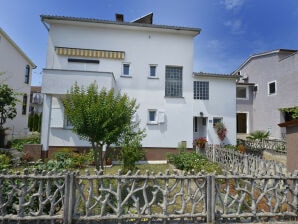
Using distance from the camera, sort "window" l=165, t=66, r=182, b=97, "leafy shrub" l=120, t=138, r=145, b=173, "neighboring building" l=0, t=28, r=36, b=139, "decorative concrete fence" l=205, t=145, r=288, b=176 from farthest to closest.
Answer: "neighboring building" l=0, t=28, r=36, b=139, "window" l=165, t=66, r=182, b=97, "leafy shrub" l=120, t=138, r=145, b=173, "decorative concrete fence" l=205, t=145, r=288, b=176

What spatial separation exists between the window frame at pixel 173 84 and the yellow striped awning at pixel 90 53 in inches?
161

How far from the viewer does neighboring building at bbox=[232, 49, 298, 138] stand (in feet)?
74.1

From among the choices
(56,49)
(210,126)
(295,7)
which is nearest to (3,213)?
(56,49)

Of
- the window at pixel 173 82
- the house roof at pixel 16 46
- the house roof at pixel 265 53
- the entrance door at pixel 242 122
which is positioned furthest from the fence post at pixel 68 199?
the entrance door at pixel 242 122

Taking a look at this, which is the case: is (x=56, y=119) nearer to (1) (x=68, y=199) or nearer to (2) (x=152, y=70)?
(2) (x=152, y=70)

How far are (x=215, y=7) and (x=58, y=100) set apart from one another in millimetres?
14079

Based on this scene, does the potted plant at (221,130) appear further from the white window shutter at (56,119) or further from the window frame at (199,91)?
the white window shutter at (56,119)

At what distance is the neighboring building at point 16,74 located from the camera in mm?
21134

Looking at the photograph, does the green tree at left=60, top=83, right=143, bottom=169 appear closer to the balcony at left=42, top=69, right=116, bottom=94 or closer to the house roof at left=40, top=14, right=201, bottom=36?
the balcony at left=42, top=69, right=116, bottom=94

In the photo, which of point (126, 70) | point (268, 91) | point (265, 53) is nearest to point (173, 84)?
point (126, 70)

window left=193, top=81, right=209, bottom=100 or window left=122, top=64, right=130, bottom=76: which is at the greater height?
window left=122, top=64, right=130, bottom=76

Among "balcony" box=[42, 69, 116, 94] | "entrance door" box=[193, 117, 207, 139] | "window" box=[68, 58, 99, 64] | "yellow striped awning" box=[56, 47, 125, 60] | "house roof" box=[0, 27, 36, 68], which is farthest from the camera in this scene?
"house roof" box=[0, 27, 36, 68]

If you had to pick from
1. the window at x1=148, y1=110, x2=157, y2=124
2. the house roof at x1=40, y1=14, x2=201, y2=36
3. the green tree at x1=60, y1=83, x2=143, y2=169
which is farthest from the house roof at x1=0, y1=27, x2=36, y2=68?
the green tree at x1=60, y1=83, x2=143, y2=169

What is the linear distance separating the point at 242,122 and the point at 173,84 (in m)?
16.1
